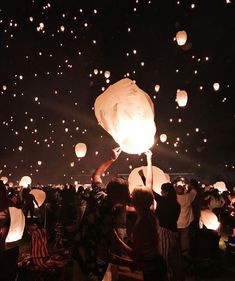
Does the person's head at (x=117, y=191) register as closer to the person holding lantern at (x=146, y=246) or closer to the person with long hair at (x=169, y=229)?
the person holding lantern at (x=146, y=246)

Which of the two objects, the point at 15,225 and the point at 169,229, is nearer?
the point at 169,229

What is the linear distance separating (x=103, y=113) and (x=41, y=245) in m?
3.46

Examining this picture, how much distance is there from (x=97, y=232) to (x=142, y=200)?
534mm

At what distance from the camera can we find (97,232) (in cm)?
375

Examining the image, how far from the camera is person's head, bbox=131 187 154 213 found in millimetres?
3730

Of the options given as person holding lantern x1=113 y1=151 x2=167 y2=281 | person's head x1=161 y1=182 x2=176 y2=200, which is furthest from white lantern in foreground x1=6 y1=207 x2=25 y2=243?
person holding lantern x1=113 y1=151 x2=167 y2=281

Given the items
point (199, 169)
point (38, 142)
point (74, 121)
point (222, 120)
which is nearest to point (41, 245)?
point (222, 120)

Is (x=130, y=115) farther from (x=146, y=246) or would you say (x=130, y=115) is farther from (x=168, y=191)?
(x=168, y=191)

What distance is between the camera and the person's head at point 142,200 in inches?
147

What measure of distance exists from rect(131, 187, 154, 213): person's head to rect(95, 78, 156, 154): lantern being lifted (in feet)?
3.04

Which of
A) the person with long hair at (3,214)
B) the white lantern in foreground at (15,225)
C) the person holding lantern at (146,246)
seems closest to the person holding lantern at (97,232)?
the person holding lantern at (146,246)

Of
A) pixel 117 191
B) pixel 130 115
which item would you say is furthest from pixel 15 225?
pixel 117 191

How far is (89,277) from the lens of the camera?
3844mm

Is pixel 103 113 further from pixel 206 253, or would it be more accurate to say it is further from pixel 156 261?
pixel 206 253
